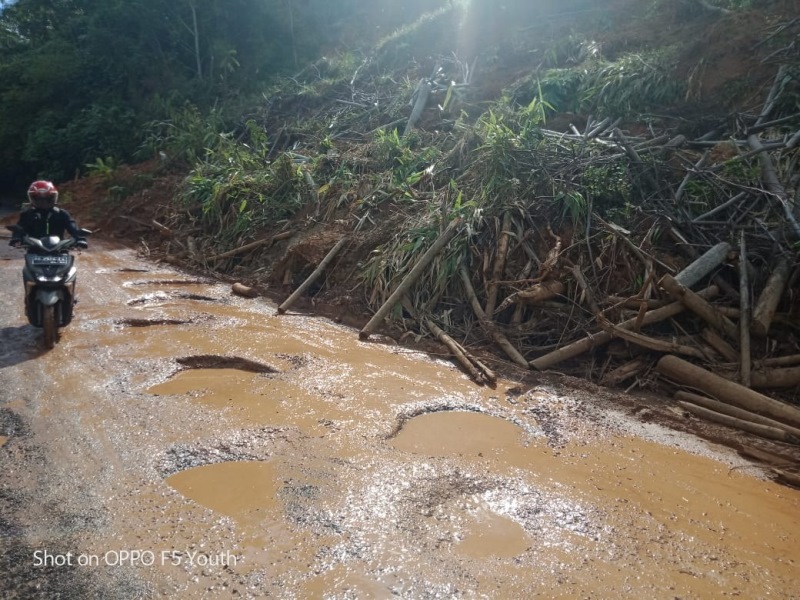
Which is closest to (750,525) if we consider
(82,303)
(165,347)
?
(165,347)

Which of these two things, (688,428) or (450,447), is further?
(688,428)

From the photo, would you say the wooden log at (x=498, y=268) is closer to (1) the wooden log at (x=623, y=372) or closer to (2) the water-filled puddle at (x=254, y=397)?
(1) the wooden log at (x=623, y=372)

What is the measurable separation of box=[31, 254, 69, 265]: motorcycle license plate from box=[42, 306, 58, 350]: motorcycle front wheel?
377 millimetres

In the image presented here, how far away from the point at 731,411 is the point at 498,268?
250cm

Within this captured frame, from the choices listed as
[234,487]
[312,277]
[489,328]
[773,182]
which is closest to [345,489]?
[234,487]

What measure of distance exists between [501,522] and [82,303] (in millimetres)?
5312

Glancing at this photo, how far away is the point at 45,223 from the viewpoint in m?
5.21

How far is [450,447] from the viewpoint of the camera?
3.50m

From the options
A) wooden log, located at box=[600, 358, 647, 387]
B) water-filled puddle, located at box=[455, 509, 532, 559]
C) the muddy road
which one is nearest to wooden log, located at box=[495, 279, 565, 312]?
wooden log, located at box=[600, 358, 647, 387]

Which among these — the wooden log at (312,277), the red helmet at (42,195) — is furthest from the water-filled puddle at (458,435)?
the red helmet at (42,195)

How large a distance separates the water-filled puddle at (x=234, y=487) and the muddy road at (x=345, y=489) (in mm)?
10

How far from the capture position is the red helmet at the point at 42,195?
16.6ft

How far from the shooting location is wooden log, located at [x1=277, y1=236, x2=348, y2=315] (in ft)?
21.6

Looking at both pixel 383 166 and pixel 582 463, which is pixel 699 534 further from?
pixel 383 166
